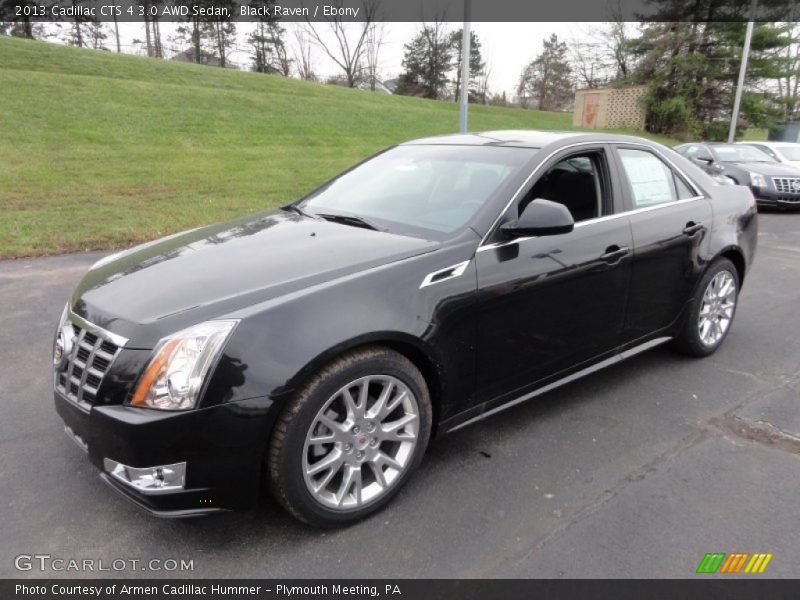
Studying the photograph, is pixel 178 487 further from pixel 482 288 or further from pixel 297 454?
pixel 482 288

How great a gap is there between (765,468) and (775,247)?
666 centimetres

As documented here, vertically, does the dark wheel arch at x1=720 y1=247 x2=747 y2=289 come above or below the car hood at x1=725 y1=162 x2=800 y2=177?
below

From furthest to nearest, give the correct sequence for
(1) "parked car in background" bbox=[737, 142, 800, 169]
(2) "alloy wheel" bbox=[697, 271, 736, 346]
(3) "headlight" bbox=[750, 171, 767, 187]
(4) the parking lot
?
(1) "parked car in background" bbox=[737, 142, 800, 169] → (3) "headlight" bbox=[750, 171, 767, 187] → (2) "alloy wheel" bbox=[697, 271, 736, 346] → (4) the parking lot

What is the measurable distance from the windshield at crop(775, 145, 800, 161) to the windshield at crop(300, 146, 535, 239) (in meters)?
12.5

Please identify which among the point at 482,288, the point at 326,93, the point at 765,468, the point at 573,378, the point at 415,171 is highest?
the point at 326,93

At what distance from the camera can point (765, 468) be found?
2.88 m

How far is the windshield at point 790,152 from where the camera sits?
1274 cm

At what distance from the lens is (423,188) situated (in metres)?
3.31

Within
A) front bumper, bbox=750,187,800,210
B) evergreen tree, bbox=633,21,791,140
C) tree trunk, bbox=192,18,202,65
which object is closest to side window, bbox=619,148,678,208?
front bumper, bbox=750,187,800,210

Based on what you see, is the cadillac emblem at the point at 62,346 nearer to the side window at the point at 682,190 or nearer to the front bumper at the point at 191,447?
the front bumper at the point at 191,447

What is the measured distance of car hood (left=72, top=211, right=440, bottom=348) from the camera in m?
2.22

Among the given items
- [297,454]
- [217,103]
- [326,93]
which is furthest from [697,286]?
[326,93]

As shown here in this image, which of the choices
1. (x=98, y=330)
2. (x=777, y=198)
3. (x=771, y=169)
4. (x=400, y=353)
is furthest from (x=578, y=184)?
(x=771, y=169)

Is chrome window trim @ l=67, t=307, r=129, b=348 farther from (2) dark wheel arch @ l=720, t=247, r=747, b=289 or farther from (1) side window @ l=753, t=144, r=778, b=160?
(1) side window @ l=753, t=144, r=778, b=160
